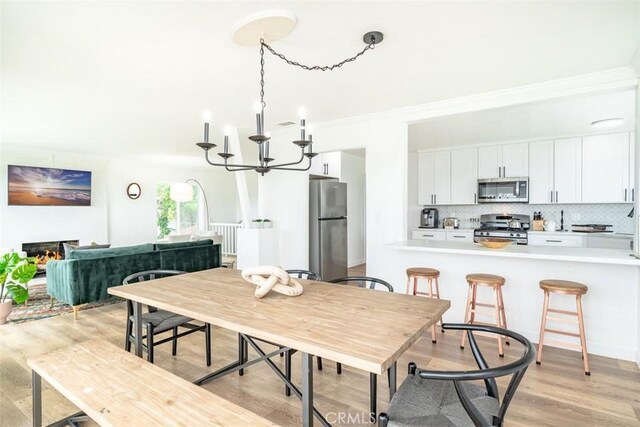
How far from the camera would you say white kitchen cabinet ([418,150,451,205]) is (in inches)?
234

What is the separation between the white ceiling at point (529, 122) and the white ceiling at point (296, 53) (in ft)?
2.53

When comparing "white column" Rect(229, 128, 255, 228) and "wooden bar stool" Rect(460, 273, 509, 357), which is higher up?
"white column" Rect(229, 128, 255, 228)

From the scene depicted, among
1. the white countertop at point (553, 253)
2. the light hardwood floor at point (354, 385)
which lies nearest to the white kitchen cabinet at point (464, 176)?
the white countertop at point (553, 253)

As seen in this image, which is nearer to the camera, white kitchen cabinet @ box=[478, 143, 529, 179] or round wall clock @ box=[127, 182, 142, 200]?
white kitchen cabinet @ box=[478, 143, 529, 179]

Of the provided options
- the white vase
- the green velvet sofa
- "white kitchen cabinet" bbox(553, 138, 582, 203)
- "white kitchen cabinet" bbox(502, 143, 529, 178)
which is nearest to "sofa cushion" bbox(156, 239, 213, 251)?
the green velvet sofa

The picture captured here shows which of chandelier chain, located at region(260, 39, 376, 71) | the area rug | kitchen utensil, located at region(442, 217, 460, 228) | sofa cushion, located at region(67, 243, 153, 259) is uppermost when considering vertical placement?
chandelier chain, located at region(260, 39, 376, 71)

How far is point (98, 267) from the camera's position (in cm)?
389

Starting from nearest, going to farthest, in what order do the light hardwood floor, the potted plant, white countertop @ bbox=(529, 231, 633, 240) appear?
the light hardwood floor, the potted plant, white countertop @ bbox=(529, 231, 633, 240)

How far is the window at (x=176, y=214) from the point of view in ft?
28.3

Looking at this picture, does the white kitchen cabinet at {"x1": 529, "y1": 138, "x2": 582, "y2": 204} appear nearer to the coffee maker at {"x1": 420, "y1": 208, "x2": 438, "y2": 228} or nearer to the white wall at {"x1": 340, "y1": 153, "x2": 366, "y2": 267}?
the coffee maker at {"x1": 420, "y1": 208, "x2": 438, "y2": 228}

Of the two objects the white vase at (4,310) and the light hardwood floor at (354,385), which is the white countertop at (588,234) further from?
the white vase at (4,310)

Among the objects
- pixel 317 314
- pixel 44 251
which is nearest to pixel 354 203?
pixel 317 314

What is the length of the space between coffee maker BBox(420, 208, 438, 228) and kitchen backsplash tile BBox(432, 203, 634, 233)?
276 millimetres

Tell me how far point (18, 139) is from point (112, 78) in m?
4.03
